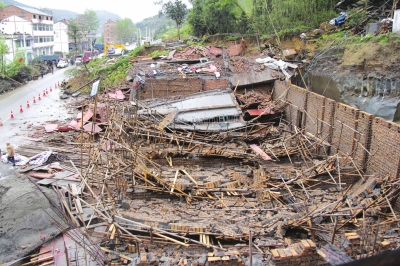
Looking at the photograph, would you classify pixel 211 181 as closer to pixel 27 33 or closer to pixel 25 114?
pixel 25 114

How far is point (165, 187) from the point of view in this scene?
30.5 ft

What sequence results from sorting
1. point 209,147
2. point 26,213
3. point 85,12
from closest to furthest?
1. point 26,213
2. point 209,147
3. point 85,12

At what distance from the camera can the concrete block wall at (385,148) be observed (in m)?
9.30

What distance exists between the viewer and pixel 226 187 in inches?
382

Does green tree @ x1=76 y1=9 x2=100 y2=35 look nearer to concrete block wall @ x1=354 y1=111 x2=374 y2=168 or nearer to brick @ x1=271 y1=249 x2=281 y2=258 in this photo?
concrete block wall @ x1=354 y1=111 x2=374 y2=168

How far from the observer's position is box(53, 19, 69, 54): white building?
205ft

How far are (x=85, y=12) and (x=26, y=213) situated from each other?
9361 centimetres

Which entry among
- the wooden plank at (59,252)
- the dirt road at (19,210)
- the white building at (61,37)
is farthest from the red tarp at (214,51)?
the white building at (61,37)

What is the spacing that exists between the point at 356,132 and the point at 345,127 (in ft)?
3.11

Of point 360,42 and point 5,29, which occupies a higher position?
point 5,29

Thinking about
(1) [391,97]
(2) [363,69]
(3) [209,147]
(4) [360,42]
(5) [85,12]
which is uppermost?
(5) [85,12]

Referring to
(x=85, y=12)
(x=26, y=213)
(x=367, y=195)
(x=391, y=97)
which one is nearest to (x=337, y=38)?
(x=391, y=97)

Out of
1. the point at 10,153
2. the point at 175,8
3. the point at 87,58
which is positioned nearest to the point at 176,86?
the point at 10,153

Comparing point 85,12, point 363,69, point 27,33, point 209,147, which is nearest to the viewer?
point 209,147
